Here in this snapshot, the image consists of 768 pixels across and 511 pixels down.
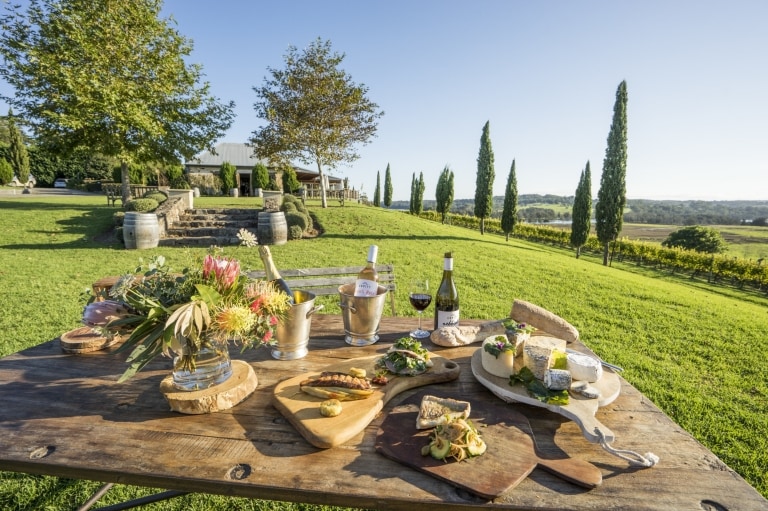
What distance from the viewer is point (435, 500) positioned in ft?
3.15

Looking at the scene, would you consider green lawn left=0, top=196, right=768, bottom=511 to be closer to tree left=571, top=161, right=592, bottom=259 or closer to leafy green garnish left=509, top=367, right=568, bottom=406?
leafy green garnish left=509, top=367, right=568, bottom=406

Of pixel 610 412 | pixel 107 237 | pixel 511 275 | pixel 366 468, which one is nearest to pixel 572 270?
pixel 511 275

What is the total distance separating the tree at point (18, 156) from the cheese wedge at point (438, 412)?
131 ft

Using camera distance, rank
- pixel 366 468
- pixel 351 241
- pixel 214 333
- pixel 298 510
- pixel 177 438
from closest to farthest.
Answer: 1. pixel 366 468
2. pixel 177 438
3. pixel 214 333
4. pixel 298 510
5. pixel 351 241

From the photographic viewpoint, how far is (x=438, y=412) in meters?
1.29

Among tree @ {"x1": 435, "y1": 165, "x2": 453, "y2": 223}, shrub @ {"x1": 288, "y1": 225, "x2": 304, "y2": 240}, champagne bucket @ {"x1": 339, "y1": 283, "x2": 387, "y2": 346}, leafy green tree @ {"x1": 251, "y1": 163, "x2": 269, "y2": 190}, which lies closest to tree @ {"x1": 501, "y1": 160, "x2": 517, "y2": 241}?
tree @ {"x1": 435, "y1": 165, "x2": 453, "y2": 223}

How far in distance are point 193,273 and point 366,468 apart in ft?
3.23

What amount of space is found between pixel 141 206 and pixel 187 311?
13349 millimetres

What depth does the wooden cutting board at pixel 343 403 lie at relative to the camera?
1.21 m

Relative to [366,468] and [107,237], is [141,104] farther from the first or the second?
[366,468]

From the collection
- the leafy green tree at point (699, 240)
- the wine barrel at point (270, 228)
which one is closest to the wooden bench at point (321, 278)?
the wine barrel at point (270, 228)

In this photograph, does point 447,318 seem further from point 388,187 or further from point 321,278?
point 388,187

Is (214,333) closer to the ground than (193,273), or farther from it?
closer to the ground

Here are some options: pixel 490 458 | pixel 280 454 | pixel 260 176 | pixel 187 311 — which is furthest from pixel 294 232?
pixel 260 176
